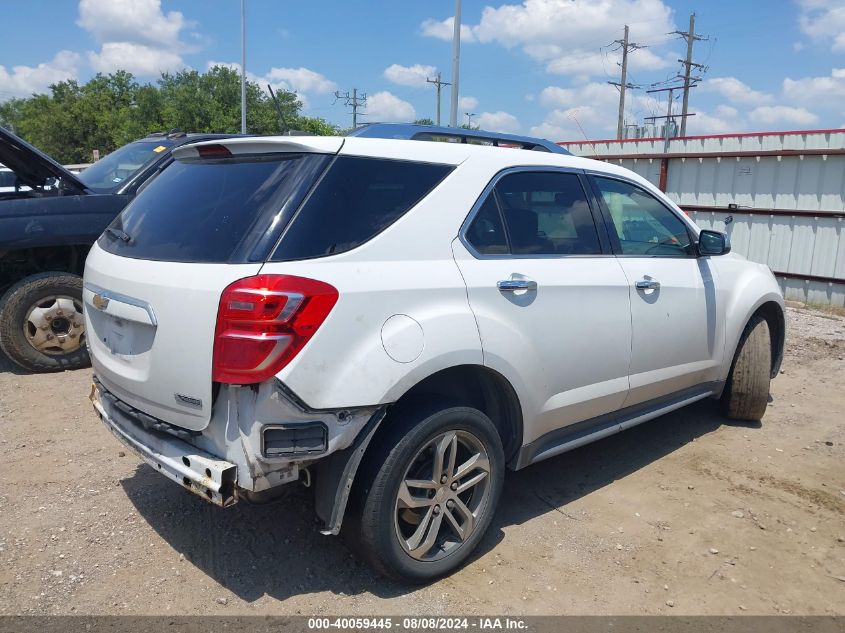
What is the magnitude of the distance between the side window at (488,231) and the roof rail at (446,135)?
2.98 ft

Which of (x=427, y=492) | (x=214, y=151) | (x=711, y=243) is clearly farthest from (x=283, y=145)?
(x=711, y=243)

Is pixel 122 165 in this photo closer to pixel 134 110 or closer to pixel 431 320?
pixel 431 320

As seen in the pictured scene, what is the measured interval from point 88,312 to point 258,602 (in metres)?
1.57

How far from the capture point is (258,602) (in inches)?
113

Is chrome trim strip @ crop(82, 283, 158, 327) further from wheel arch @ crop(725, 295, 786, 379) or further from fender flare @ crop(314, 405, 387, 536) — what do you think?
wheel arch @ crop(725, 295, 786, 379)

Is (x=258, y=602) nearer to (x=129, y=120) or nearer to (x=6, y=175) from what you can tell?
(x=6, y=175)

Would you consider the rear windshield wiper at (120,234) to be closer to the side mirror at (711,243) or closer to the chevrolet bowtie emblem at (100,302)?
the chevrolet bowtie emblem at (100,302)

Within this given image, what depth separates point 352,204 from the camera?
8.97 feet

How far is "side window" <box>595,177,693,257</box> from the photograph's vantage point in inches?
157

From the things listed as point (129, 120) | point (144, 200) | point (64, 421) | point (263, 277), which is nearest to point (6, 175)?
point (64, 421)

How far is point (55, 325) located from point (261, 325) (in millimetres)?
4041

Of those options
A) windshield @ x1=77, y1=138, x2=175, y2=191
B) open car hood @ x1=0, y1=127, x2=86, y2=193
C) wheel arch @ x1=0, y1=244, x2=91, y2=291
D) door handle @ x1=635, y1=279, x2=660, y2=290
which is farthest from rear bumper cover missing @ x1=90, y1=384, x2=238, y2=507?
windshield @ x1=77, y1=138, x2=175, y2=191

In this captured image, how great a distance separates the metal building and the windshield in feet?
28.0

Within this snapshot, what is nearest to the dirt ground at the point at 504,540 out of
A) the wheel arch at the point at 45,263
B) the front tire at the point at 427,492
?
the front tire at the point at 427,492
